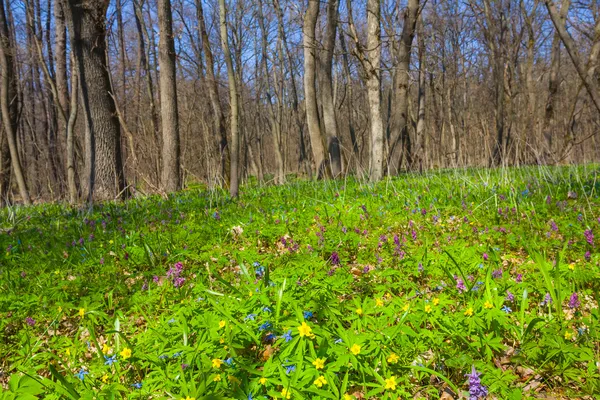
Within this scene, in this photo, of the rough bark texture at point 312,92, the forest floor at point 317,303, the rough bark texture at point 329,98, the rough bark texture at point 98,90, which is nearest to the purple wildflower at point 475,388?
the forest floor at point 317,303

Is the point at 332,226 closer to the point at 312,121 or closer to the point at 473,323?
the point at 473,323

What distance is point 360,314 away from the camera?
1882 mm

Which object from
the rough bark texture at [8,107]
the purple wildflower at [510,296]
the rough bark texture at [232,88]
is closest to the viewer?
the purple wildflower at [510,296]

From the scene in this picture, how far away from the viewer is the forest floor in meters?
1.62

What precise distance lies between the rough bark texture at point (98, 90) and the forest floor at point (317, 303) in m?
3.21

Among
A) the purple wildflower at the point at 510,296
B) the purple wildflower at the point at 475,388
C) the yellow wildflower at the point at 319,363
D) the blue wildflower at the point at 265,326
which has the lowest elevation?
the purple wildflower at the point at 475,388

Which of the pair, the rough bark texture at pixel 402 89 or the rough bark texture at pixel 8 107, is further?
the rough bark texture at pixel 8 107

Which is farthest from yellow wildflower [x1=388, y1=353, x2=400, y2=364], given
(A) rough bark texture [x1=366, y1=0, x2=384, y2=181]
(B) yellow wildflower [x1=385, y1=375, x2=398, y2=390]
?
(A) rough bark texture [x1=366, y1=0, x2=384, y2=181]

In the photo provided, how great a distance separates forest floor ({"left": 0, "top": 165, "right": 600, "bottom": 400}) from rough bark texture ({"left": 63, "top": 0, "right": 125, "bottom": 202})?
3.21 meters

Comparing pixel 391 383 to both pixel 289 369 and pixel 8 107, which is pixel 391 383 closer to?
pixel 289 369

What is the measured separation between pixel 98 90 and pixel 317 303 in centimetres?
749

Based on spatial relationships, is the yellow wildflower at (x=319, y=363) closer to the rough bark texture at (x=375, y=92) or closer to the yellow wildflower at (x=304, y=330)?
the yellow wildflower at (x=304, y=330)

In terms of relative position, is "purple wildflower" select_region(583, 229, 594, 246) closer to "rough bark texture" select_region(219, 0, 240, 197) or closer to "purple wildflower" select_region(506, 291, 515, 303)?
"purple wildflower" select_region(506, 291, 515, 303)

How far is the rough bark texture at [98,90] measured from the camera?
6.82 meters
